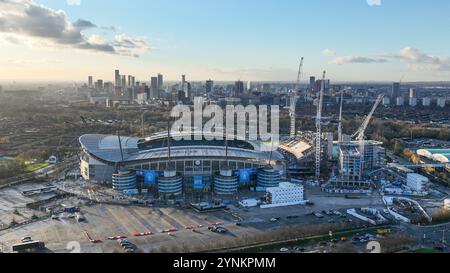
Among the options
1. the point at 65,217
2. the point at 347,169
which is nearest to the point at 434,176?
the point at 347,169

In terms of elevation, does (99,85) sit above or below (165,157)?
above

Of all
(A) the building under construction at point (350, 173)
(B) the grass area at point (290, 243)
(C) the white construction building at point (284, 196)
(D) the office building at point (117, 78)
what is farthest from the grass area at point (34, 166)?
(D) the office building at point (117, 78)

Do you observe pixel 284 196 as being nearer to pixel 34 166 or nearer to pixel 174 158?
pixel 174 158

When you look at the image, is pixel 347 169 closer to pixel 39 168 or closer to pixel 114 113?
pixel 39 168

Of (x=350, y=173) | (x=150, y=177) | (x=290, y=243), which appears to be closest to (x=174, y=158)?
(x=150, y=177)

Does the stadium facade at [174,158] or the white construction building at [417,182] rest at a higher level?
the stadium facade at [174,158]

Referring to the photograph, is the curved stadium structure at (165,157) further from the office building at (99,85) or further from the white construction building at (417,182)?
the office building at (99,85)
